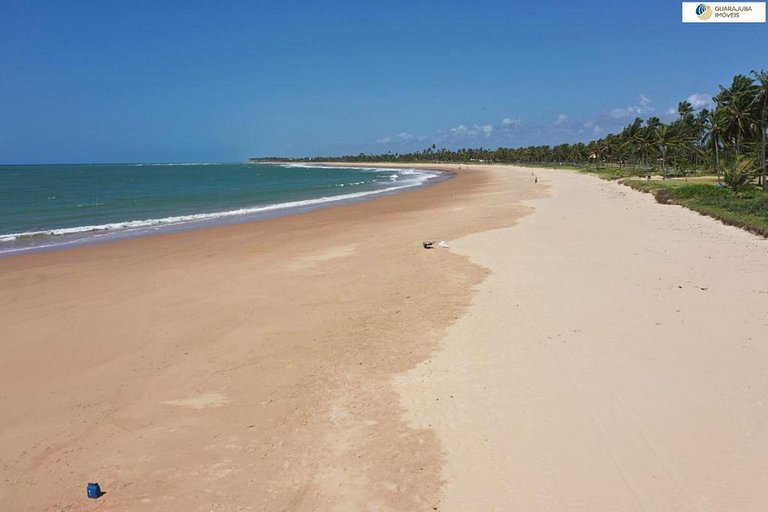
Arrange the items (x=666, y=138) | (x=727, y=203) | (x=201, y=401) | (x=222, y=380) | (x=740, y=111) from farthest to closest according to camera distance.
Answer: (x=666, y=138), (x=740, y=111), (x=727, y=203), (x=222, y=380), (x=201, y=401)

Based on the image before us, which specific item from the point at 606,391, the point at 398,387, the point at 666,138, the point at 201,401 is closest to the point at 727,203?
the point at 606,391

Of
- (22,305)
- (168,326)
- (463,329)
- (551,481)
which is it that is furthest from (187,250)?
(551,481)

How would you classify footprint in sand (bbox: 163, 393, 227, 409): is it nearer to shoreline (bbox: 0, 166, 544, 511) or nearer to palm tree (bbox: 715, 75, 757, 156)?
shoreline (bbox: 0, 166, 544, 511)

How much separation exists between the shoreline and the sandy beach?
36 millimetres

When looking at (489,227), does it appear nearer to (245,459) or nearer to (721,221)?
(721,221)

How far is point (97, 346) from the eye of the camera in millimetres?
8859

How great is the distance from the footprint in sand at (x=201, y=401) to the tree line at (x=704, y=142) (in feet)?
94.3

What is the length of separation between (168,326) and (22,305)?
4649 millimetres

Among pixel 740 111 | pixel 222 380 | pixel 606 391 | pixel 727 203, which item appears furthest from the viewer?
pixel 740 111

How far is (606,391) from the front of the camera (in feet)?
21.0

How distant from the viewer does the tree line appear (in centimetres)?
3547

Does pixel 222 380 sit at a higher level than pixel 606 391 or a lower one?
higher

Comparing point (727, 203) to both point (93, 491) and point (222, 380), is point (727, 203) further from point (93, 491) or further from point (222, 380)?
point (93, 491)

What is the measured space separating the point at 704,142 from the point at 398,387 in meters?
70.2
